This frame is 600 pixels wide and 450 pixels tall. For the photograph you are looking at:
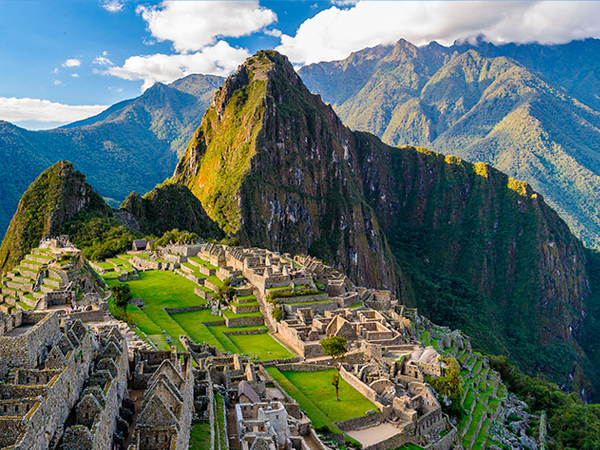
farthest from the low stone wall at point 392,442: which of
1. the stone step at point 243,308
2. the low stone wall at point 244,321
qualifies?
the stone step at point 243,308

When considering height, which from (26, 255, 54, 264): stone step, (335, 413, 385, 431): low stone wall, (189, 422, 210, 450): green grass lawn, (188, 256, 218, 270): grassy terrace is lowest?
(335, 413, 385, 431): low stone wall

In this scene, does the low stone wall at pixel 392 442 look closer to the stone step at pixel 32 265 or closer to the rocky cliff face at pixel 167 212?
the stone step at pixel 32 265

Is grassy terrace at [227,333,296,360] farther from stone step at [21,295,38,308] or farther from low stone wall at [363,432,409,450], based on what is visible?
stone step at [21,295,38,308]

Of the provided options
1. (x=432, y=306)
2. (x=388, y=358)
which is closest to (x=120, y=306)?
(x=388, y=358)

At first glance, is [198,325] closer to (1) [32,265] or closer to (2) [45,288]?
(2) [45,288]

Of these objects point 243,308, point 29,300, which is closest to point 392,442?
point 243,308

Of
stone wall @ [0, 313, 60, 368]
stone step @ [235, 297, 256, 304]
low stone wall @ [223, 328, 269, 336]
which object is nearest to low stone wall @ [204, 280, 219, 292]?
stone step @ [235, 297, 256, 304]
